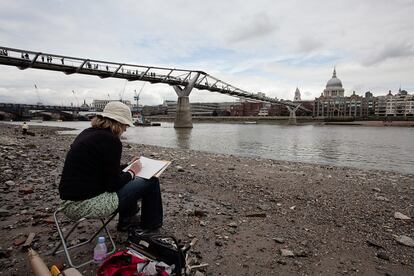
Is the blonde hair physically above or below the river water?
above

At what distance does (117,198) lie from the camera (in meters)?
3.30

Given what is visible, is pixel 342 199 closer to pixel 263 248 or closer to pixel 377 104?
pixel 263 248

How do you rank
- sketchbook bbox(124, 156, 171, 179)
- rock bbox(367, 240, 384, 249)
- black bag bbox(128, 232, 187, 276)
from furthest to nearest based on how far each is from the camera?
1. rock bbox(367, 240, 384, 249)
2. sketchbook bbox(124, 156, 171, 179)
3. black bag bbox(128, 232, 187, 276)

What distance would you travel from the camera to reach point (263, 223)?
16.2ft

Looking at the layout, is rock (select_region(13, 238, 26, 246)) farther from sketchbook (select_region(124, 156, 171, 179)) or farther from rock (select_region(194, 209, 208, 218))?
rock (select_region(194, 209, 208, 218))

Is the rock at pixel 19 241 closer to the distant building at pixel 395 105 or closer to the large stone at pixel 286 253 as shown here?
the large stone at pixel 286 253

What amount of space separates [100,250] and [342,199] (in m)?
5.75

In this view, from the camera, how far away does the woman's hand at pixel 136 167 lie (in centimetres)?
360

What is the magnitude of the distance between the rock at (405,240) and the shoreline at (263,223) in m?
0.10

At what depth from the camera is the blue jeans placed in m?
3.38

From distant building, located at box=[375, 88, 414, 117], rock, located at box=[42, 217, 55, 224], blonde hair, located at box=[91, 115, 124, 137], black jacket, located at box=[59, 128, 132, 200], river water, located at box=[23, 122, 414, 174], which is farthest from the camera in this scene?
distant building, located at box=[375, 88, 414, 117]

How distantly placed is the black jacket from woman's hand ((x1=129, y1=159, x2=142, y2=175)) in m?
0.46

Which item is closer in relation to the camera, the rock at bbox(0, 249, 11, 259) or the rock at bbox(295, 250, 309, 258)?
the rock at bbox(0, 249, 11, 259)

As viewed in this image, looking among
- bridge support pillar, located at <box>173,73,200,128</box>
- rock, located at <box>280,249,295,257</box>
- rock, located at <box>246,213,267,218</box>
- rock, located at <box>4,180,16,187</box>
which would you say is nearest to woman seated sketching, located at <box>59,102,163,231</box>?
rock, located at <box>280,249,295,257</box>
